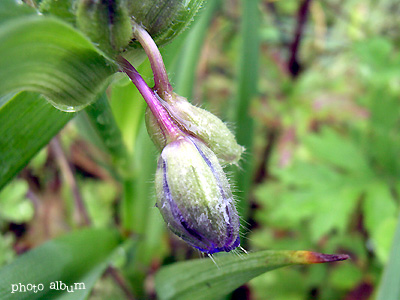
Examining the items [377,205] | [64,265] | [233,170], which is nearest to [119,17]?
[64,265]

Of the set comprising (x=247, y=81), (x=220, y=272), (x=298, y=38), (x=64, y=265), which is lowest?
(x=64, y=265)

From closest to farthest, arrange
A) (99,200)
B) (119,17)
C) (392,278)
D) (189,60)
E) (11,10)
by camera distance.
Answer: (119,17), (11,10), (392,278), (189,60), (99,200)

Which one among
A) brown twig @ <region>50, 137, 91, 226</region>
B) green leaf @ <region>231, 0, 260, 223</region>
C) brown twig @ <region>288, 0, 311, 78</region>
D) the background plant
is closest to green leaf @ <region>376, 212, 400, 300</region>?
the background plant

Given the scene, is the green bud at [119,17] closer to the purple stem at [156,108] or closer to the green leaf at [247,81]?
the purple stem at [156,108]

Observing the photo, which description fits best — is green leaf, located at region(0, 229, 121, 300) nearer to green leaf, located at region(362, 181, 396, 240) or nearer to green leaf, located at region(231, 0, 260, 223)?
green leaf, located at region(231, 0, 260, 223)

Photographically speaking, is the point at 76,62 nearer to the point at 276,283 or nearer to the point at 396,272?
the point at 396,272

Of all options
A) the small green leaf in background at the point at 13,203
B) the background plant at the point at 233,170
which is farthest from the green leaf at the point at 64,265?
the small green leaf in background at the point at 13,203

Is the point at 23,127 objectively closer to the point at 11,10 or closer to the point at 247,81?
the point at 11,10

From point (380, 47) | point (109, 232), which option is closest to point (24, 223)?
point (109, 232)

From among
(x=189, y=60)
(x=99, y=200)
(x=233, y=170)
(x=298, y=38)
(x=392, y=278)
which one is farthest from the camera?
(x=298, y=38)
